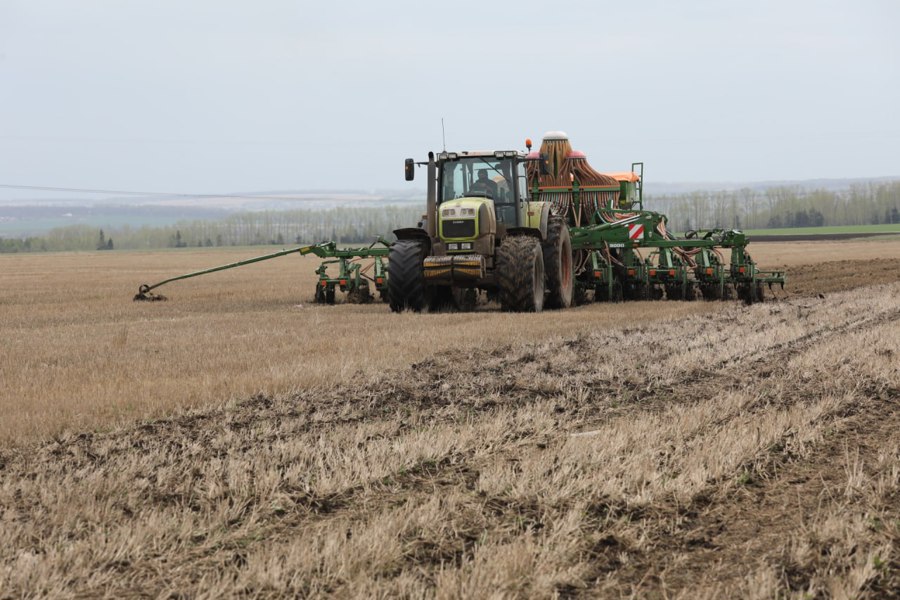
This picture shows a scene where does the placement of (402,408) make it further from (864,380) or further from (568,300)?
(568,300)

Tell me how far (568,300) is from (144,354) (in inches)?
324

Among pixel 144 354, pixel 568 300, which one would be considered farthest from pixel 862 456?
pixel 568 300

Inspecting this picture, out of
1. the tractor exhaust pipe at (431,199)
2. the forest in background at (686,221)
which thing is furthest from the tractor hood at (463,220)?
the forest in background at (686,221)

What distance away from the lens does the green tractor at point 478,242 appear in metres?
15.9

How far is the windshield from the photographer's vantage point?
16.6 metres

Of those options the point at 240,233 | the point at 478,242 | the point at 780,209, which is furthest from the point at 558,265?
the point at 240,233

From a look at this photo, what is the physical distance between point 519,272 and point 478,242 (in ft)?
2.46

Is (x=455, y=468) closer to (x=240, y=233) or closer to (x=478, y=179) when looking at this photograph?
(x=478, y=179)

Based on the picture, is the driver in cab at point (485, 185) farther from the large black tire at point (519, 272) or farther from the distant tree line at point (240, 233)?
the distant tree line at point (240, 233)

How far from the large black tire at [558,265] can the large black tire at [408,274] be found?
2091 millimetres

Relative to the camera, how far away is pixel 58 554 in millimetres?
4352

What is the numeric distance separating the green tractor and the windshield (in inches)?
0.6

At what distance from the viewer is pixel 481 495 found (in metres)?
5.35

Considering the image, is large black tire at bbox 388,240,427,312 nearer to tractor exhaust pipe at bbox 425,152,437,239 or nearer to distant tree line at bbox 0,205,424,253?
tractor exhaust pipe at bbox 425,152,437,239
